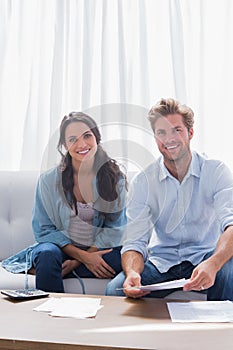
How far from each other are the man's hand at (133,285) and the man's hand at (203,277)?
0.14 meters

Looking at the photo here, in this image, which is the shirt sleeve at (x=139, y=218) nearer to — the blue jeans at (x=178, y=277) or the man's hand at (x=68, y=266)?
the blue jeans at (x=178, y=277)

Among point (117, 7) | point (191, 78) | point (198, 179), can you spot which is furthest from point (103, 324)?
point (117, 7)

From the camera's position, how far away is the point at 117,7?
2.87m

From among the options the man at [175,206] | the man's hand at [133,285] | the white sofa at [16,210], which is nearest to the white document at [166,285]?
the man's hand at [133,285]

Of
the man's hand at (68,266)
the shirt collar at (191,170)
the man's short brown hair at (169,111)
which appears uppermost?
the man's short brown hair at (169,111)

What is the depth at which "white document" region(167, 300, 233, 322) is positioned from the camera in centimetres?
141

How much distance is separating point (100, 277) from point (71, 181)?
1.44 feet

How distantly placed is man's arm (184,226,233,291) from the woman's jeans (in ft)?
1.63

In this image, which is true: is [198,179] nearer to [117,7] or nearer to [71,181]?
[71,181]

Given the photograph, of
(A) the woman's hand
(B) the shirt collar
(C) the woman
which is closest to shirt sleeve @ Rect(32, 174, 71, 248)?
(C) the woman

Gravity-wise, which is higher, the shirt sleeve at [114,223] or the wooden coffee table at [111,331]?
the shirt sleeve at [114,223]

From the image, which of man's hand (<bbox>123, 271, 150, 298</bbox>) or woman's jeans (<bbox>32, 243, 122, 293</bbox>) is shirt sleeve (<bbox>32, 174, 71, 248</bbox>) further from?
man's hand (<bbox>123, 271, 150, 298</bbox>)

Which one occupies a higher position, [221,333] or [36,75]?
[36,75]

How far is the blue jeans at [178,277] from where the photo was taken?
1909mm
